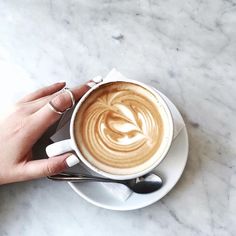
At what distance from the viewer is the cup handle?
3.05 feet

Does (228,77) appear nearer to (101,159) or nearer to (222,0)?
(222,0)

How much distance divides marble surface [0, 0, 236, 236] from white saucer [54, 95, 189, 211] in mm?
45

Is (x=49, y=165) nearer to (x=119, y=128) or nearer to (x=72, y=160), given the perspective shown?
(x=72, y=160)

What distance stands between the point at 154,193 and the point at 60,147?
0.71ft

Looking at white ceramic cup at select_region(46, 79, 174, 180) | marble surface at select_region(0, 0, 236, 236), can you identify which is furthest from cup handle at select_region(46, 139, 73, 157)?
marble surface at select_region(0, 0, 236, 236)

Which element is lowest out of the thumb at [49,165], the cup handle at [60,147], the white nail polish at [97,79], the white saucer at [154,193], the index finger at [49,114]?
the white saucer at [154,193]

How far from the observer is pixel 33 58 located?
1.12m

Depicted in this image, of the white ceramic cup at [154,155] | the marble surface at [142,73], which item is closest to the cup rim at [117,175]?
the white ceramic cup at [154,155]

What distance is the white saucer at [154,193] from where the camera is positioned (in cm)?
98

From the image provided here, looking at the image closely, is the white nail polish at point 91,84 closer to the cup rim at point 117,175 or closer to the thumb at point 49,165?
the cup rim at point 117,175

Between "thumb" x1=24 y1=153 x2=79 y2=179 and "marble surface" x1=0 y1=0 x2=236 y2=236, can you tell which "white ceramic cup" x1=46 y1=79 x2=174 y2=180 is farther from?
"marble surface" x1=0 y1=0 x2=236 y2=236

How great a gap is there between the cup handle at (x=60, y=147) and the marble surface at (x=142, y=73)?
0.44ft

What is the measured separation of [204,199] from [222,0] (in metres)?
0.46

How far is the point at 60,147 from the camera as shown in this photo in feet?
3.06
